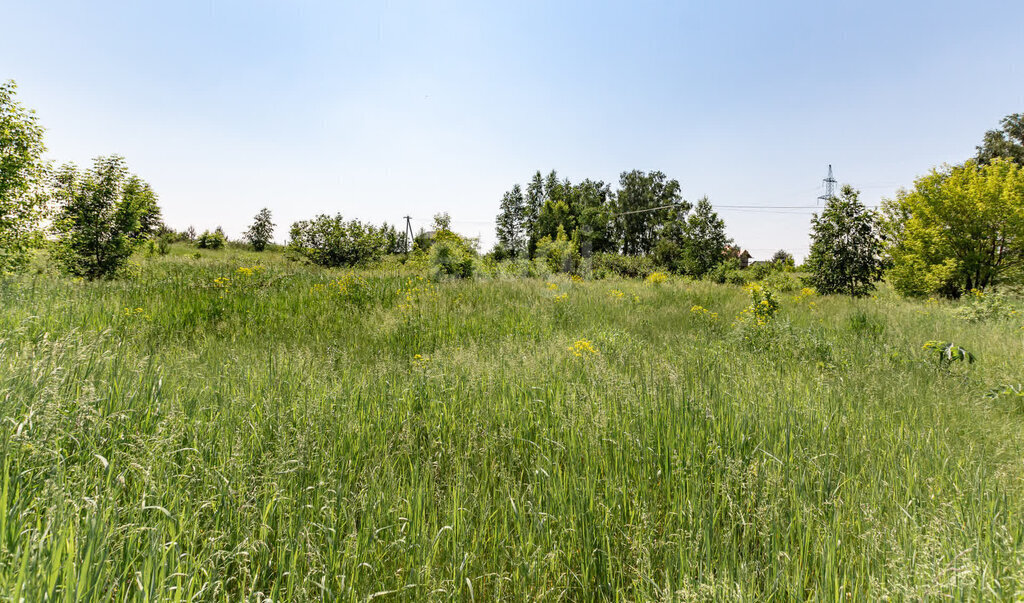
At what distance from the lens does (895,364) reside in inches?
174

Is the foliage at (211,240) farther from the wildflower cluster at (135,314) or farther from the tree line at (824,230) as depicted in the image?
the wildflower cluster at (135,314)

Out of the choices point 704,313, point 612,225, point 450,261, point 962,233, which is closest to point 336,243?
point 450,261

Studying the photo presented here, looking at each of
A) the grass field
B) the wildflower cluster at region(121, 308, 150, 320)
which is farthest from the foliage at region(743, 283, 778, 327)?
the wildflower cluster at region(121, 308, 150, 320)

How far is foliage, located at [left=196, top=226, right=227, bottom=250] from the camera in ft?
102

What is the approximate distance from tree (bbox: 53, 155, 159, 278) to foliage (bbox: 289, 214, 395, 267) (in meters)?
8.96

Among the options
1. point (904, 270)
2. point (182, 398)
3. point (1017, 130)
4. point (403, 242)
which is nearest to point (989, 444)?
point (182, 398)

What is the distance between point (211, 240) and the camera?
102 ft

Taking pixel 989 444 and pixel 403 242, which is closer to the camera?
pixel 989 444

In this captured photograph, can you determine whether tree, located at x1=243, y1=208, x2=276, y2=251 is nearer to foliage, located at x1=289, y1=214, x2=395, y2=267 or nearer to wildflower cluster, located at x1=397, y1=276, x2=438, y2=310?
foliage, located at x1=289, y1=214, x2=395, y2=267

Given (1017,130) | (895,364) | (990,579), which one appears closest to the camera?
(990,579)

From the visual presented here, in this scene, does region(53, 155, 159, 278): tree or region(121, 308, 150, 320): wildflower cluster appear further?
region(53, 155, 159, 278): tree

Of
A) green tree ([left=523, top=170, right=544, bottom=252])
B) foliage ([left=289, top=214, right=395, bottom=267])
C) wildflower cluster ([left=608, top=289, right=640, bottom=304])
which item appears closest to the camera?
wildflower cluster ([left=608, top=289, right=640, bottom=304])

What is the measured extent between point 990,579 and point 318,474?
8.85ft

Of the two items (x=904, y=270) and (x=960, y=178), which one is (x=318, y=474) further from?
(x=960, y=178)
